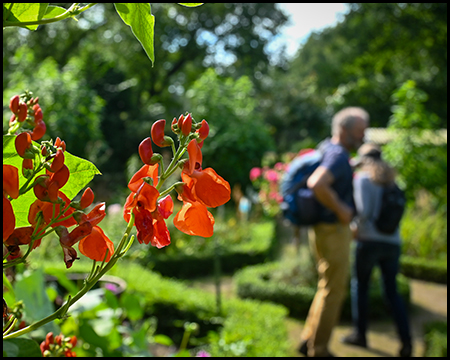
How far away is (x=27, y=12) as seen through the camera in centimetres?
56

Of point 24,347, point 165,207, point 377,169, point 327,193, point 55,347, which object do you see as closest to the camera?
point 165,207

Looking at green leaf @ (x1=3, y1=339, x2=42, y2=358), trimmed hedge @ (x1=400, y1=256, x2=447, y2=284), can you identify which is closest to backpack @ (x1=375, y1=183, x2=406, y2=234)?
green leaf @ (x1=3, y1=339, x2=42, y2=358)

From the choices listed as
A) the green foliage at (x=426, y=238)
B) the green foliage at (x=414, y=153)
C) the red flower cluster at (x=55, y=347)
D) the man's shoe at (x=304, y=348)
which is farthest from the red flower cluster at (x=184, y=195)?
the green foliage at (x=414, y=153)

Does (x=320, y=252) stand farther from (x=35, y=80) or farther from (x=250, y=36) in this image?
(x=250, y=36)

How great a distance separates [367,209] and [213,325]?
1.83m

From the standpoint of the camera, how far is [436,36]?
35.1ft

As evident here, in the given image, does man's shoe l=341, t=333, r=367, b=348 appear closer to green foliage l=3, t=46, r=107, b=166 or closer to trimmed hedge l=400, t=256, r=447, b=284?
trimmed hedge l=400, t=256, r=447, b=284

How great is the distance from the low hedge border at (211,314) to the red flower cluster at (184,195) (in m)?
2.38

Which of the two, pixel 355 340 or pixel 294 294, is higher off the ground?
pixel 355 340

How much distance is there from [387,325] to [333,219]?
2.57 metres

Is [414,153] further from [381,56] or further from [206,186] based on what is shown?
[206,186]

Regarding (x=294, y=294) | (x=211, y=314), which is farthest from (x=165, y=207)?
(x=294, y=294)

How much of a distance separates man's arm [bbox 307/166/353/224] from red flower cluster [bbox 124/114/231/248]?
2554 millimetres

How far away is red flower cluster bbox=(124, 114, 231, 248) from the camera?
20.6 inches
